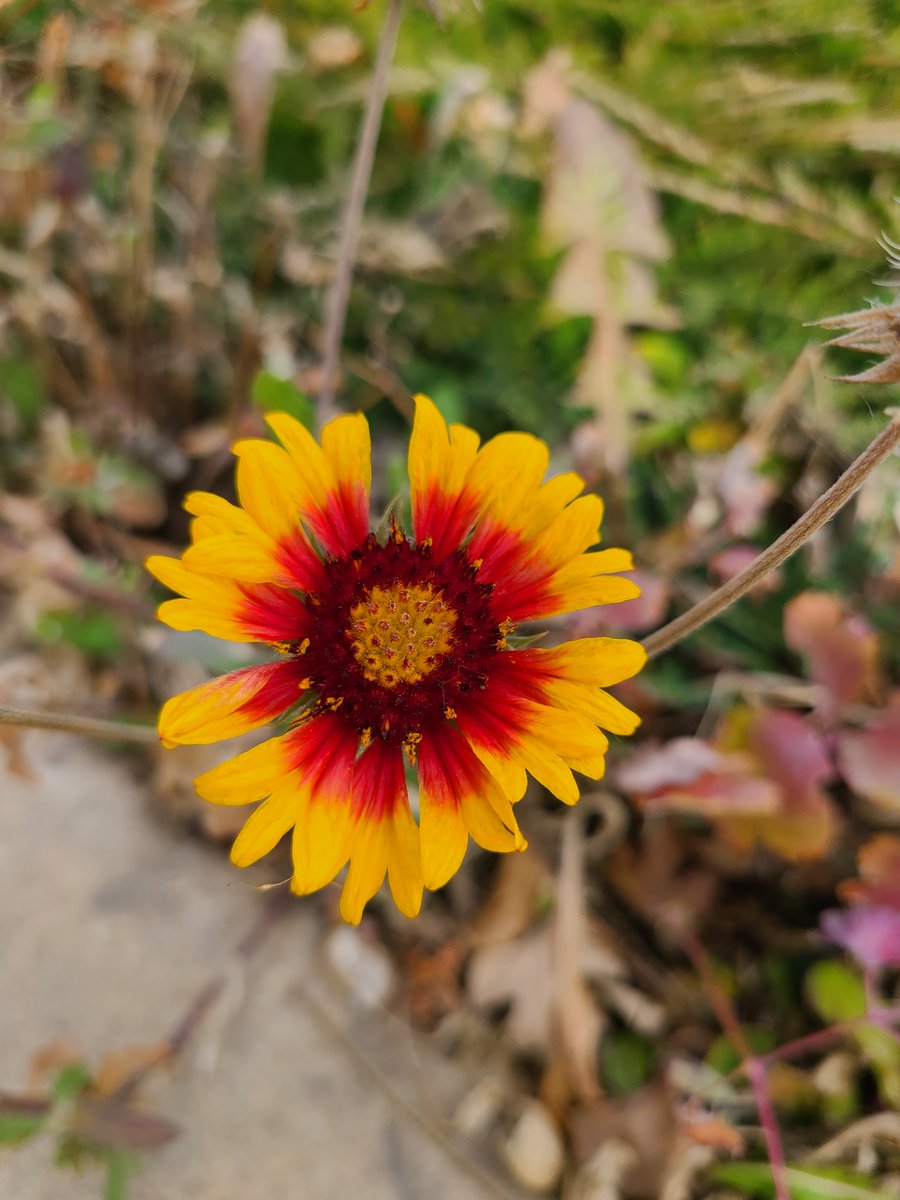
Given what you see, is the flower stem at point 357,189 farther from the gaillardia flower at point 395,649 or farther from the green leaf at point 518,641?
the green leaf at point 518,641

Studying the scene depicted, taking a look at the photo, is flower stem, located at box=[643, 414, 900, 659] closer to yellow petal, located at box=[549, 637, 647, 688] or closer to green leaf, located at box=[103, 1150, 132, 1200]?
yellow petal, located at box=[549, 637, 647, 688]

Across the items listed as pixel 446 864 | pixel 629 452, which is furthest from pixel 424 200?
pixel 446 864

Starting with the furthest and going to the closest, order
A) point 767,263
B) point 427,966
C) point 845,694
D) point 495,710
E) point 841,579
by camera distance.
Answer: point 767,263 < point 841,579 < point 427,966 < point 845,694 < point 495,710

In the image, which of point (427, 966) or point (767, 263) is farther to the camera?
point (767, 263)

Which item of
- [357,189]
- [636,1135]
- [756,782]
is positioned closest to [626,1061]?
[636,1135]

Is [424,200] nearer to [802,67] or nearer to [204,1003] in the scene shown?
[802,67]

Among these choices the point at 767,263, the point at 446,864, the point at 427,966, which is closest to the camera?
the point at 446,864

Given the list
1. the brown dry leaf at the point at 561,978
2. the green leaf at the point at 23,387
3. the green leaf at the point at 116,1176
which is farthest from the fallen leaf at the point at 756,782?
the green leaf at the point at 23,387

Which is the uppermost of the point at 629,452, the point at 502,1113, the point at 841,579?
the point at 629,452

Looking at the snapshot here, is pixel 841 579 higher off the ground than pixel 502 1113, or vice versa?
pixel 841 579
